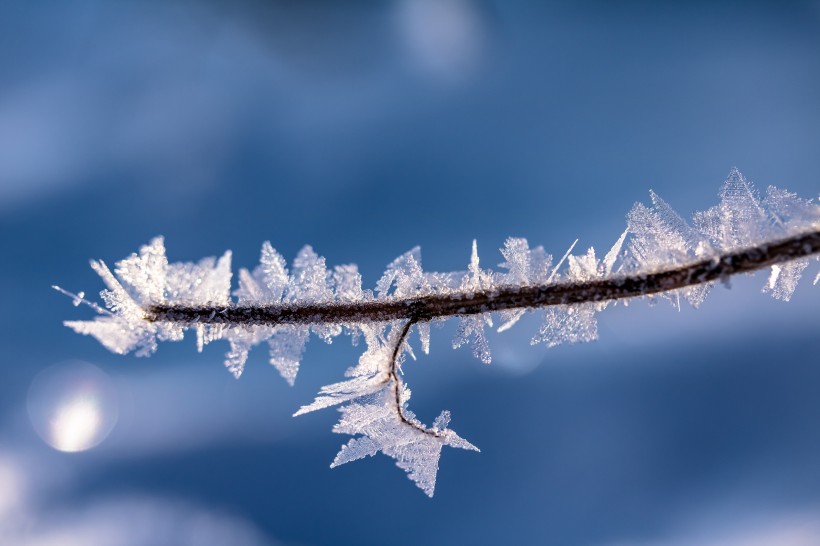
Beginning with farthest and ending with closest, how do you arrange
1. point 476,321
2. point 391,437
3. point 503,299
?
point 391,437 < point 476,321 < point 503,299

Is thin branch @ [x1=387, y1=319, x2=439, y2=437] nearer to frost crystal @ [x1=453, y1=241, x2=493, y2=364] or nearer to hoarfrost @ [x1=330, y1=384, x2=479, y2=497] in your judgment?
hoarfrost @ [x1=330, y1=384, x2=479, y2=497]

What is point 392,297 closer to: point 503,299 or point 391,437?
point 503,299

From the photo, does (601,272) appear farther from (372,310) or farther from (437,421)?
(437,421)

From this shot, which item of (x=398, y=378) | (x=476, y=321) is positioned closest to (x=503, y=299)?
(x=476, y=321)

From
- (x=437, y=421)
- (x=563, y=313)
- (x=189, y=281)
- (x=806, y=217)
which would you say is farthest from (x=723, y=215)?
(x=189, y=281)

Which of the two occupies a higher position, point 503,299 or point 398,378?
point 503,299

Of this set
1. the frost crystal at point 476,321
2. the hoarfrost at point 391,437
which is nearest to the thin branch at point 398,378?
the hoarfrost at point 391,437

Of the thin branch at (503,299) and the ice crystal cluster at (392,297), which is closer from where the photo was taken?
the thin branch at (503,299)

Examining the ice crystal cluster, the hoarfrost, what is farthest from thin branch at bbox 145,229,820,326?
the hoarfrost

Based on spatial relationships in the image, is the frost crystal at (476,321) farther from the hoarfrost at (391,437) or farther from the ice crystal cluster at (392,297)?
the hoarfrost at (391,437)
